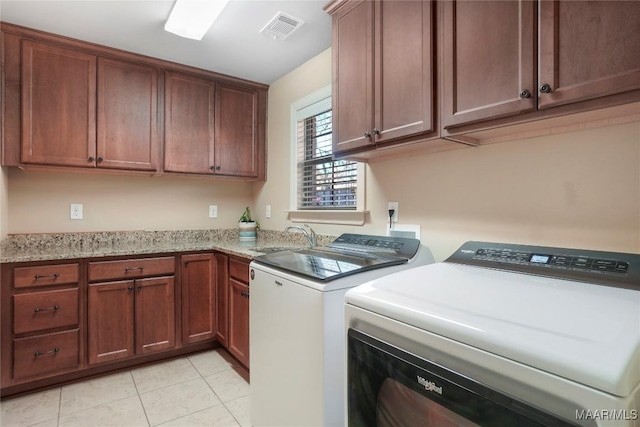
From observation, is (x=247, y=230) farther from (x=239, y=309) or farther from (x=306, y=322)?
(x=306, y=322)

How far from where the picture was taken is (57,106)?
7.68 ft

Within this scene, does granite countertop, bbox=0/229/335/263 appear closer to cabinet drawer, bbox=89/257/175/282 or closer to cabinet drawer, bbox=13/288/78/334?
cabinet drawer, bbox=89/257/175/282

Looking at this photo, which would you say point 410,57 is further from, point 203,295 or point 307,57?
point 203,295

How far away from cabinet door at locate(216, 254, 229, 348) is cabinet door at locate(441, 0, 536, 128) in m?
1.93

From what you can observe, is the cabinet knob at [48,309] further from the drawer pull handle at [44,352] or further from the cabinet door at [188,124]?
the cabinet door at [188,124]

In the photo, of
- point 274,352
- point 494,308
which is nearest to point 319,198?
point 274,352

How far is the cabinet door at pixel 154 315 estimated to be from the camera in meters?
2.39

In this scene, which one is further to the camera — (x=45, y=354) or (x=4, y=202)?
(x=4, y=202)

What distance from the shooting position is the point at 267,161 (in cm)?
324

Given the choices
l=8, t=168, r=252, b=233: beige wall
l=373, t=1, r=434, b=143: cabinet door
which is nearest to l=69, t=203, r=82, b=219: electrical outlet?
l=8, t=168, r=252, b=233: beige wall

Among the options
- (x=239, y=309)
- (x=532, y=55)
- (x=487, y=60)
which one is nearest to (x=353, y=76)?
(x=487, y=60)

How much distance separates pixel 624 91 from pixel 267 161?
107 inches

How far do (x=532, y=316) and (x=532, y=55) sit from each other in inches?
32.9

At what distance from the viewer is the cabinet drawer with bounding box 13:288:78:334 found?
2029 millimetres
